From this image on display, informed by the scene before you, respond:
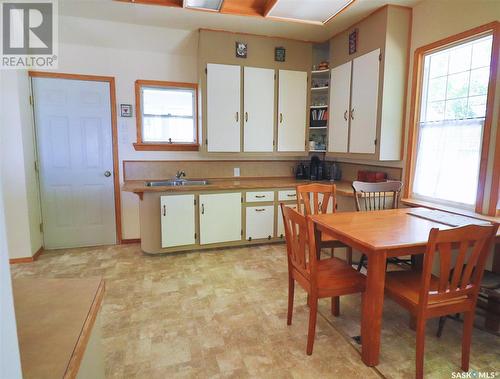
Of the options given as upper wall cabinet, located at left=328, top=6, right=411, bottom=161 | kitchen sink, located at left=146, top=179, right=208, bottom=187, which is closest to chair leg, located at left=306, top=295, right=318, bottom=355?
upper wall cabinet, located at left=328, top=6, right=411, bottom=161

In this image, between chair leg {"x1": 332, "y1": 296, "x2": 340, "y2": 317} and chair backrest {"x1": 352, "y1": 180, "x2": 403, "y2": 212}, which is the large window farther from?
chair leg {"x1": 332, "y1": 296, "x2": 340, "y2": 317}

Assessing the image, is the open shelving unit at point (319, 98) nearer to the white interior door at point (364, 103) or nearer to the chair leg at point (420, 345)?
the white interior door at point (364, 103)

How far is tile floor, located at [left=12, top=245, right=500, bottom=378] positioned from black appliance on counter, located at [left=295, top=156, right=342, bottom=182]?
1.66 metres

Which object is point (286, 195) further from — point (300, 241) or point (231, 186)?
point (300, 241)

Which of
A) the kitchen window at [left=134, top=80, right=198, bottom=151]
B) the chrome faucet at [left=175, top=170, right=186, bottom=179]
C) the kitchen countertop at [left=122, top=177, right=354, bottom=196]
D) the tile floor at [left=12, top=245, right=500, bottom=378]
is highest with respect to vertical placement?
the kitchen window at [left=134, top=80, right=198, bottom=151]

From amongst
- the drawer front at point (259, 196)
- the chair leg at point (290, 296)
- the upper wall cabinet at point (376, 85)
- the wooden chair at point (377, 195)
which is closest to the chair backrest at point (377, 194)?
the wooden chair at point (377, 195)

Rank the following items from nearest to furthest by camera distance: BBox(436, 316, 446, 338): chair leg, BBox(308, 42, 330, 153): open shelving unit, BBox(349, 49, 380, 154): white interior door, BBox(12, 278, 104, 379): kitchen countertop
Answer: BBox(12, 278, 104, 379): kitchen countertop, BBox(436, 316, 446, 338): chair leg, BBox(349, 49, 380, 154): white interior door, BBox(308, 42, 330, 153): open shelving unit

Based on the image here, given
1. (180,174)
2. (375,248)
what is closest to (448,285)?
(375,248)

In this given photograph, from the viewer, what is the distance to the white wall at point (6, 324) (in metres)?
0.46

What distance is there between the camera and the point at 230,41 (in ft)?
12.9

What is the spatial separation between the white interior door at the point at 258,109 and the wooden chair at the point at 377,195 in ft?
5.02

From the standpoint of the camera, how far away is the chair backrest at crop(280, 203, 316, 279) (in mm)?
1938

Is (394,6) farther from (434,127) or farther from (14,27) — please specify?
(14,27)

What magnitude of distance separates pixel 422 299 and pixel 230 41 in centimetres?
348
